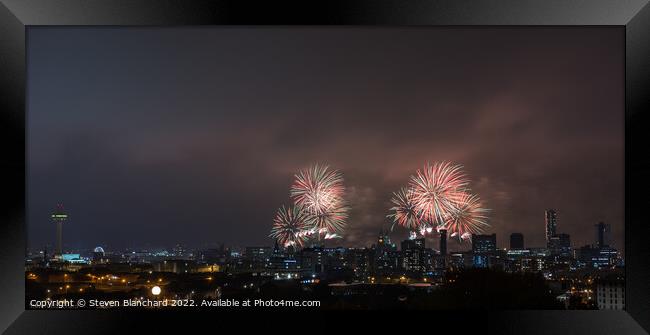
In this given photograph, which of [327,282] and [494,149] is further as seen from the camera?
[494,149]

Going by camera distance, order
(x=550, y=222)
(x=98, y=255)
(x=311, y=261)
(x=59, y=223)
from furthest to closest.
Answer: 1. (x=550, y=222)
2. (x=311, y=261)
3. (x=98, y=255)
4. (x=59, y=223)

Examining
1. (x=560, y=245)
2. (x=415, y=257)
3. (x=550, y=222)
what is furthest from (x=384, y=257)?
(x=550, y=222)

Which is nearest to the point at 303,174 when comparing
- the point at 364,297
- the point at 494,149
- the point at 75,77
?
the point at 75,77

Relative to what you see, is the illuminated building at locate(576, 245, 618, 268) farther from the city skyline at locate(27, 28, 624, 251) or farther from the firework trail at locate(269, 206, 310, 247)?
the firework trail at locate(269, 206, 310, 247)

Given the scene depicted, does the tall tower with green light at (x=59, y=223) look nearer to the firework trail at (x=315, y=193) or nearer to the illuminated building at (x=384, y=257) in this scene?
the firework trail at (x=315, y=193)

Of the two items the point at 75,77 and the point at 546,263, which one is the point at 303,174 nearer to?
the point at 75,77

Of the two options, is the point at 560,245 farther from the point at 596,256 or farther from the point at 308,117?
the point at 308,117
